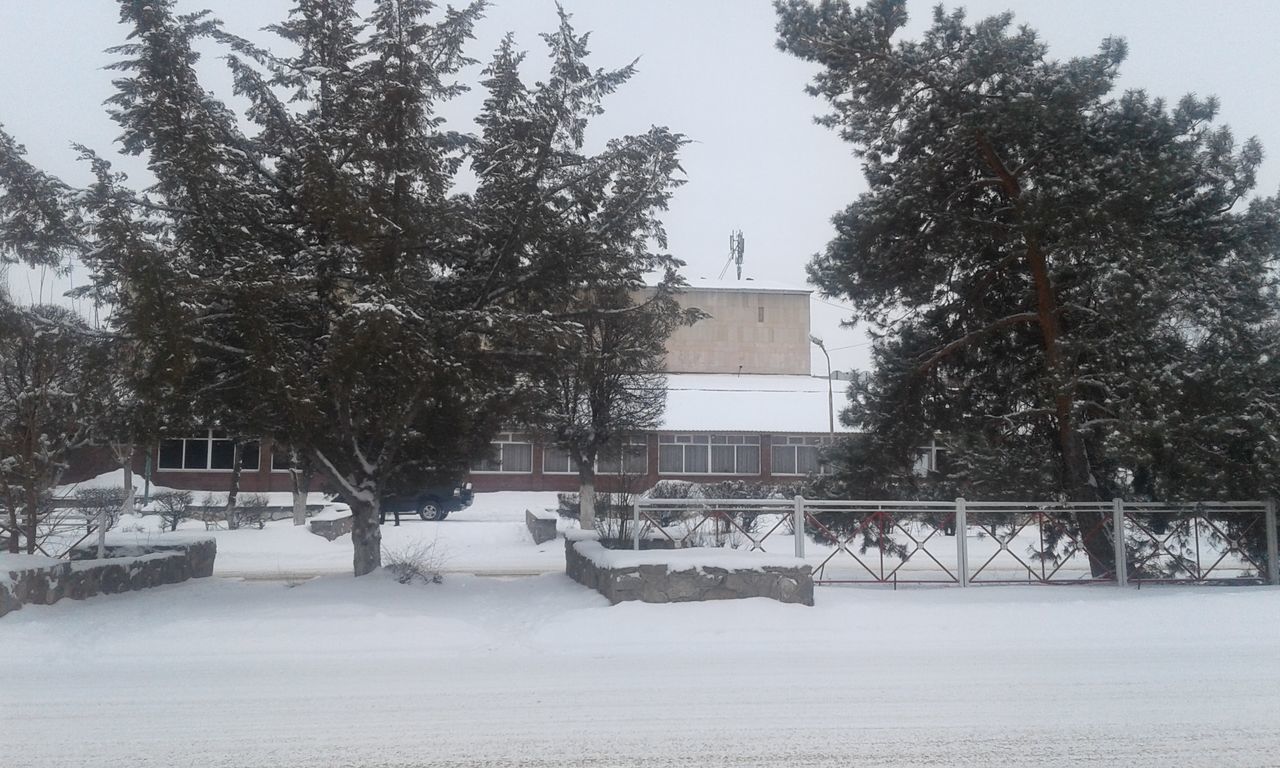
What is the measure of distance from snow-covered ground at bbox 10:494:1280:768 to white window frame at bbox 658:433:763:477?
27.9 meters

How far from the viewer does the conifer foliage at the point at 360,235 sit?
33.8 feet

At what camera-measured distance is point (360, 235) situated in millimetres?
10477

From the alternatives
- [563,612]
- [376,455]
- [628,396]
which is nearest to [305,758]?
[563,612]

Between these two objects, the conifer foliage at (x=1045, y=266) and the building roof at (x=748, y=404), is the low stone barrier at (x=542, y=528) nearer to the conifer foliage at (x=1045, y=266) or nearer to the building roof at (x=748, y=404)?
the conifer foliage at (x=1045, y=266)

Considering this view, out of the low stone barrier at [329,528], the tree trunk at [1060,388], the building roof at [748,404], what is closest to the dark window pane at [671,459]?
the building roof at [748,404]

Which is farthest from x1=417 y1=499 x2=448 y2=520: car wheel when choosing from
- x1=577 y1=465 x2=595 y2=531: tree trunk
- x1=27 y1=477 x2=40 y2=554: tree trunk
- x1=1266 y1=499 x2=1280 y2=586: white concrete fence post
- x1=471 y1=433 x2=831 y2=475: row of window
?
x1=1266 y1=499 x2=1280 y2=586: white concrete fence post

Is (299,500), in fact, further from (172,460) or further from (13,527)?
(172,460)

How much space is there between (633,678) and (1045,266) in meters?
10.3

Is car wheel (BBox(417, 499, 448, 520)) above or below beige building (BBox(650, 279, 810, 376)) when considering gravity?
below

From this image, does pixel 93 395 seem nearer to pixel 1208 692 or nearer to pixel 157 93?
pixel 157 93

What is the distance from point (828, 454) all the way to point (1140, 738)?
10300 mm

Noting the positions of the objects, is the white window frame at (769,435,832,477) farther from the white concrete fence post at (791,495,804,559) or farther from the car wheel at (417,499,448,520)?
the white concrete fence post at (791,495,804,559)

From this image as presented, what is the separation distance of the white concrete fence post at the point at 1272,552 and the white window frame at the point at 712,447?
1060 inches

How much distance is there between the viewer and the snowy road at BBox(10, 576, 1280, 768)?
5.98m
